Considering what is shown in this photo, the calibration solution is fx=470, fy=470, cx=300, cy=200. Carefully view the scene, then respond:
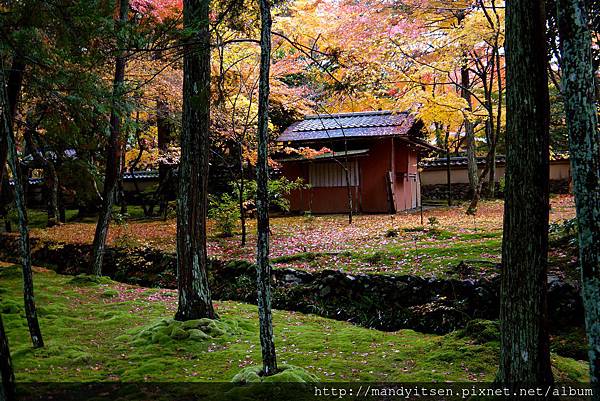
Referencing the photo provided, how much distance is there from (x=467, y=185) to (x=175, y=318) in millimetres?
20199

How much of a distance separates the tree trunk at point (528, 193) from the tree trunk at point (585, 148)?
1.88 feet

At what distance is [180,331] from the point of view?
6.12 metres

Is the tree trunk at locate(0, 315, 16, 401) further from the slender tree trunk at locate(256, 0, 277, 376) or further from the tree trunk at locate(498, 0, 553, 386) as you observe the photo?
the tree trunk at locate(498, 0, 553, 386)

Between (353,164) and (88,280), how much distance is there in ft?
37.3

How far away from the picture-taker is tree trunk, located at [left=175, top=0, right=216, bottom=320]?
631 cm

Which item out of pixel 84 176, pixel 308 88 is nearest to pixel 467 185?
pixel 308 88

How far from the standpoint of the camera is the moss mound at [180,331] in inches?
239

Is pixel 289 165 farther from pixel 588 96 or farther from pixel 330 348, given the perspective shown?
pixel 588 96

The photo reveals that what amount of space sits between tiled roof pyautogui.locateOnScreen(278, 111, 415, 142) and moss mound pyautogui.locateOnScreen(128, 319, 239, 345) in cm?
1218

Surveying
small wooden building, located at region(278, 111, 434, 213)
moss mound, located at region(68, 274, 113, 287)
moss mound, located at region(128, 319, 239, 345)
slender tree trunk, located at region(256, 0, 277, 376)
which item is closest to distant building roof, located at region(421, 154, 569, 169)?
small wooden building, located at region(278, 111, 434, 213)

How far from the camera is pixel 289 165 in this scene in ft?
64.6

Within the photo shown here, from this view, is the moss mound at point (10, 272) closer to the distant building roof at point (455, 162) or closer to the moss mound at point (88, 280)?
the moss mound at point (88, 280)

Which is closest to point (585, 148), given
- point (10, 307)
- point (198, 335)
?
point (198, 335)

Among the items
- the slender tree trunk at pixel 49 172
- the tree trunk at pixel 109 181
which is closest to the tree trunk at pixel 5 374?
the tree trunk at pixel 109 181
